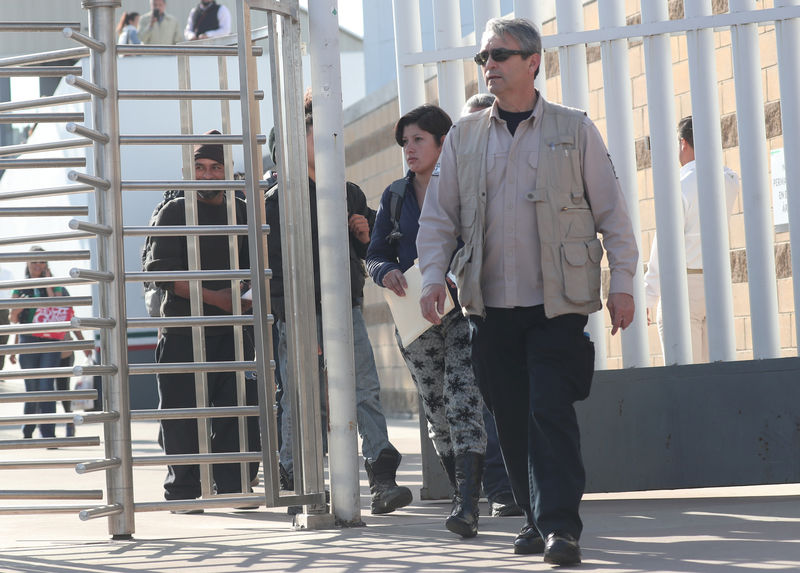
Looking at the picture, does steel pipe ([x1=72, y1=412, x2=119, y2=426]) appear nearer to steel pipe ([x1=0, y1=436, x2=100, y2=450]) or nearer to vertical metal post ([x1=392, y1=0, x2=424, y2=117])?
steel pipe ([x1=0, y1=436, x2=100, y2=450])

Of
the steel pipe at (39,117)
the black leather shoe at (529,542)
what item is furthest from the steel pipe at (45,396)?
the black leather shoe at (529,542)

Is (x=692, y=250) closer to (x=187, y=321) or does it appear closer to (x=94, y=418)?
(x=187, y=321)

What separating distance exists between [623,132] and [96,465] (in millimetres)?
2874

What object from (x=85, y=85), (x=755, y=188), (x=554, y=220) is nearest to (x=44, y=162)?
(x=85, y=85)

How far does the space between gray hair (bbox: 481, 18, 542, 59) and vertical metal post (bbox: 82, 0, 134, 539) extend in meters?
1.59

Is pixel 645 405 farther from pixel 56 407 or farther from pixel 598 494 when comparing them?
pixel 56 407

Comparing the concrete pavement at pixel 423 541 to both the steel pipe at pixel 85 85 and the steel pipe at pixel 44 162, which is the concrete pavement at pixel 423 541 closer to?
the steel pipe at pixel 44 162

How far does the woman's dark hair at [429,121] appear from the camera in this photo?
5.63 meters

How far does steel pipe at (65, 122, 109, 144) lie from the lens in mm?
4922

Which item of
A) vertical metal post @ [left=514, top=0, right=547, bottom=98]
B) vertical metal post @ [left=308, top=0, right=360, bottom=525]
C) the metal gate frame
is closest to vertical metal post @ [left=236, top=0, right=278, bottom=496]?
the metal gate frame

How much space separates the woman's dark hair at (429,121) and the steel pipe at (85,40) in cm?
130

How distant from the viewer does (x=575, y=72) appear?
614cm

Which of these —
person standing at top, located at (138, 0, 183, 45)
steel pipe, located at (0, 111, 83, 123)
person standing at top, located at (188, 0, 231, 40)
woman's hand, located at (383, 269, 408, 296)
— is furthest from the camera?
person standing at top, located at (138, 0, 183, 45)

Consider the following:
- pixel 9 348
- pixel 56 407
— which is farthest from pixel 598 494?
pixel 56 407
